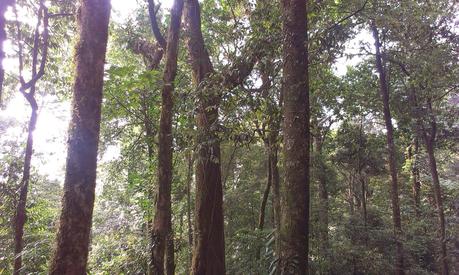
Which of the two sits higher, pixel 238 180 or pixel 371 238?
pixel 238 180

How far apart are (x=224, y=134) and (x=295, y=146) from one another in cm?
149

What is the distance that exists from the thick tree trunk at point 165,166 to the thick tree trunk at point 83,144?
192 centimetres

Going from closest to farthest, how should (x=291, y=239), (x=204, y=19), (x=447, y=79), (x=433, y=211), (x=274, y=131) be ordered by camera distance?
(x=291, y=239) < (x=274, y=131) < (x=204, y=19) < (x=447, y=79) < (x=433, y=211)

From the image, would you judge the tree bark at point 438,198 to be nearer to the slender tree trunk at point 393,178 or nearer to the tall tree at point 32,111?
the slender tree trunk at point 393,178

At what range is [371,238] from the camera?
1345 cm

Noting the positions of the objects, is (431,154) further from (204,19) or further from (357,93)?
(204,19)

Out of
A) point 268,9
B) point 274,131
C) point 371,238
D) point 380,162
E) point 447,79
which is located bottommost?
point 371,238

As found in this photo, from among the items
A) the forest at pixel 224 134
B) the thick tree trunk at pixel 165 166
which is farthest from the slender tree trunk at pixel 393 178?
the thick tree trunk at pixel 165 166

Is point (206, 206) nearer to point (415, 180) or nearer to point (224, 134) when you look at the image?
point (224, 134)

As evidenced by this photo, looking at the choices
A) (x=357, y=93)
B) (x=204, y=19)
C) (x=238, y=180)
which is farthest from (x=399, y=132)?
(x=204, y=19)

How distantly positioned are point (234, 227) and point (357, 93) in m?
7.61

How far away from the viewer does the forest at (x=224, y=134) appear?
4164 millimetres

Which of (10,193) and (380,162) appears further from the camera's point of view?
(380,162)

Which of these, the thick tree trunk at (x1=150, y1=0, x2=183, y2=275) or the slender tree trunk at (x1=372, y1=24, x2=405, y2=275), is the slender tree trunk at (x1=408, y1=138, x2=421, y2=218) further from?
the thick tree trunk at (x1=150, y1=0, x2=183, y2=275)
